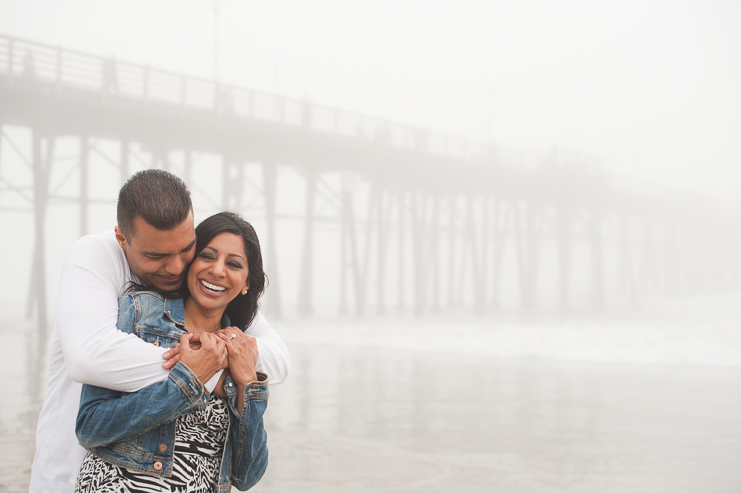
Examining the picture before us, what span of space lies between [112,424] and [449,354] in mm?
9921

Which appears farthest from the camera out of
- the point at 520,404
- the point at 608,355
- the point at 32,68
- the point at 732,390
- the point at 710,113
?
the point at 710,113

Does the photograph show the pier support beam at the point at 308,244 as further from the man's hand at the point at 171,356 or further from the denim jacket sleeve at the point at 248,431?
the man's hand at the point at 171,356

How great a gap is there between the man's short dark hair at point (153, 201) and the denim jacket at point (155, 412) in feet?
0.62

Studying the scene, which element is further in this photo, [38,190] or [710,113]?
[710,113]

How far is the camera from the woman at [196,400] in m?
1.29

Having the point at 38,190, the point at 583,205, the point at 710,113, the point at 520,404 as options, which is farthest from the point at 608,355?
the point at 710,113

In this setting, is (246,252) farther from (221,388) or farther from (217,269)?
(221,388)

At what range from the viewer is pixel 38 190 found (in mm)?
10586

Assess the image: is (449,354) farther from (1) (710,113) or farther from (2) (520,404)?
(1) (710,113)

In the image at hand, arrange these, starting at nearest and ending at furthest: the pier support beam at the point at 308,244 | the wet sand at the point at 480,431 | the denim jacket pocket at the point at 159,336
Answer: the denim jacket pocket at the point at 159,336
the wet sand at the point at 480,431
the pier support beam at the point at 308,244

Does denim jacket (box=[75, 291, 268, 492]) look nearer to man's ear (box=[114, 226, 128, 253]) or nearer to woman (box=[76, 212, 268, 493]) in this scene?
woman (box=[76, 212, 268, 493])

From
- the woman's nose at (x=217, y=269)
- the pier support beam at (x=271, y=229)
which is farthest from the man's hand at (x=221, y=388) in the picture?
the pier support beam at (x=271, y=229)

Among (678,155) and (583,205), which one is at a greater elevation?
(678,155)

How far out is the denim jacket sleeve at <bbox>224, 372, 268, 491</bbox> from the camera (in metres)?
1.46
